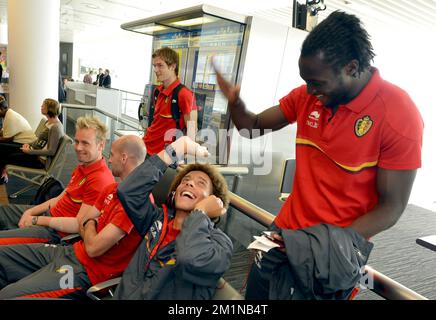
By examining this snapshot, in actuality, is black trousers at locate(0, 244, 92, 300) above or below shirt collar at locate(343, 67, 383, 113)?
below

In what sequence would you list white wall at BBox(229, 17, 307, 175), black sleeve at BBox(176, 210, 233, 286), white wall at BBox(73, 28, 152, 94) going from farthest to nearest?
white wall at BBox(73, 28, 152, 94) → white wall at BBox(229, 17, 307, 175) → black sleeve at BBox(176, 210, 233, 286)

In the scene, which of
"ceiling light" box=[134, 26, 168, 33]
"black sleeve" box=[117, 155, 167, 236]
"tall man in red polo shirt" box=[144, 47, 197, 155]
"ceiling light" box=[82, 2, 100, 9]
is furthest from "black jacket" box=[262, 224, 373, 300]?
"ceiling light" box=[82, 2, 100, 9]

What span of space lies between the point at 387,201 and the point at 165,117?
245 cm

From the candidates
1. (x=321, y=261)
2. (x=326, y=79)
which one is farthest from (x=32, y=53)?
(x=321, y=261)

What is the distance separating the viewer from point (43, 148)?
13.3ft

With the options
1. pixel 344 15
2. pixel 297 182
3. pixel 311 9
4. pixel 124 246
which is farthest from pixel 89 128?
pixel 311 9

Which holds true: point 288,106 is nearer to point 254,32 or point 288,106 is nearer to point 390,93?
point 390,93

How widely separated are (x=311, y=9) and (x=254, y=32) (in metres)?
0.58

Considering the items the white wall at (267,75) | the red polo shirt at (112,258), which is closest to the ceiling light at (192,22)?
the white wall at (267,75)

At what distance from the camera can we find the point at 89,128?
2.34m

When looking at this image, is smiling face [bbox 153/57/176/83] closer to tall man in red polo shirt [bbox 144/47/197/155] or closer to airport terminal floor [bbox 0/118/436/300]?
tall man in red polo shirt [bbox 144/47/197/155]

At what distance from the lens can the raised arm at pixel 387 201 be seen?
36.3 inches

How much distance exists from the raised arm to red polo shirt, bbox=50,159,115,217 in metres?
1.69

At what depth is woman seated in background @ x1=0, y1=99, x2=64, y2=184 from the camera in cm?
377
